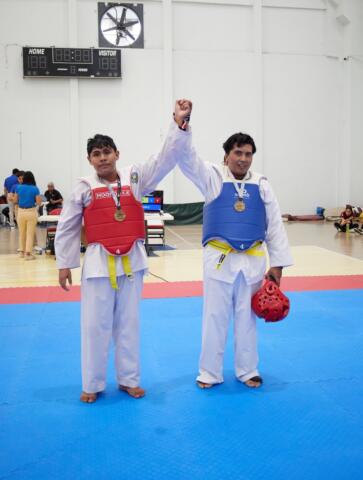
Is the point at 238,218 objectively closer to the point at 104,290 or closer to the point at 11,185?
the point at 104,290

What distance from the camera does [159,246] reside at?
10.8 m

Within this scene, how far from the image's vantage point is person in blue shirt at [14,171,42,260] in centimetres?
905

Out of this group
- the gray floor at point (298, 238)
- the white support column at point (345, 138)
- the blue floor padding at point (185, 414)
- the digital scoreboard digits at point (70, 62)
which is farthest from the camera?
the white support column at point (345, 138)

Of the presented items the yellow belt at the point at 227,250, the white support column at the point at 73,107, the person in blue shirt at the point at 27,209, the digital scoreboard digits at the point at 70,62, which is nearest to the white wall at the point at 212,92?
the white support column at the point at 73,107

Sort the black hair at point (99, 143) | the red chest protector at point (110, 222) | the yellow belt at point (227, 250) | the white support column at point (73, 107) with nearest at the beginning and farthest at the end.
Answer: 1. the red chest protector at point (110, 222)
2. the black hair at point (99, 143)
3. the yellow belt at point (227, 250)
4. the white support column at point (73, 107)

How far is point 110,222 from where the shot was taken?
125 inches

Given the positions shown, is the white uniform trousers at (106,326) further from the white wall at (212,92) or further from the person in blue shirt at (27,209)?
the white wall at (212,92)

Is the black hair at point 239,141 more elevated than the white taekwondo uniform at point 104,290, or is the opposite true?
the black hair at point 239,141

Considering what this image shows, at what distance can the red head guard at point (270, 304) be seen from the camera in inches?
128

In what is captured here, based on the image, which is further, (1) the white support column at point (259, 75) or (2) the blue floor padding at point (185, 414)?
(1) the white support column at point (259, 75)

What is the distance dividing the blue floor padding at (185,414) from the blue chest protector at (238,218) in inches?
39.6

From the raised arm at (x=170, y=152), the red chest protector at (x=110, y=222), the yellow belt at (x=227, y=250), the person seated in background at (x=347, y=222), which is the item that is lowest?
the person seated in background at (x=347, y=222)

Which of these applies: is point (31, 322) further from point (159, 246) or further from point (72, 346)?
point (159, 246)

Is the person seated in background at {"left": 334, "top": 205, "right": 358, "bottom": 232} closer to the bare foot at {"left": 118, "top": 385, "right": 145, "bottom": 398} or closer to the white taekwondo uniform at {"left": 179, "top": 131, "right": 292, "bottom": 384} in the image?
the white taekwondo uniform at {"left": 179, "top": 131, "right": 292, "bottom": 384}
